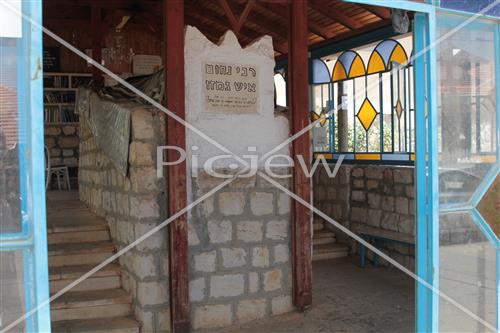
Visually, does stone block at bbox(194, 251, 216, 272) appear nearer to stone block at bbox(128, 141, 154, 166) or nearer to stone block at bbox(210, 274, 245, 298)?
stone block at bbox(210, 274, 245, 298)

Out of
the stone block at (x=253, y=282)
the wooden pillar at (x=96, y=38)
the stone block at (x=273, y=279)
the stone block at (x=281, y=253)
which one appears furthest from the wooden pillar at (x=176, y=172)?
the wooden pillar at (x=96, y=38)

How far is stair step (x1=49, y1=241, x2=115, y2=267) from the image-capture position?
16.1ft

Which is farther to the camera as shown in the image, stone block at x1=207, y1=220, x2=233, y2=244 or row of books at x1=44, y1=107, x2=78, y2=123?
row of books at x1=44, y1=107, x2=78, y2=123

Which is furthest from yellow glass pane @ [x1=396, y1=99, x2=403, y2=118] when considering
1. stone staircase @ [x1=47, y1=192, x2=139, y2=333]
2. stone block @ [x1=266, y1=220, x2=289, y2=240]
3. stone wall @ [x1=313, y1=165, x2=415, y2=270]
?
stone staircase @ [x1=47, y1=192, x2=139, y2=333]

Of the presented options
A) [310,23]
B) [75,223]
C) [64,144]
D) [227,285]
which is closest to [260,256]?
[227,285]

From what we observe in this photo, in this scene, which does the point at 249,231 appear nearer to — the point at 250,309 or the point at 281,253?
the point at 281,253

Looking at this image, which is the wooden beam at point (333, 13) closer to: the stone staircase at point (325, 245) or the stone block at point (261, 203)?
the stone staircase at point (325, 245)

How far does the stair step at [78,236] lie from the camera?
5184mm

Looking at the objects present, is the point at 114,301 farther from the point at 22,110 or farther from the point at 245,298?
the point at 22,110

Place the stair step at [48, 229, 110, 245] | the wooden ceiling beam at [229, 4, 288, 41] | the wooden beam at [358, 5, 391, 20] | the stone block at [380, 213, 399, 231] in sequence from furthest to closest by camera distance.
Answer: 1. the wooden ceiling beam at [229, 4, 288, 41]
2. the stone block at [380, 213, 399, 231]
3. the wooden beam at [358, 5, 391, 20]
4. the stair step at [48, 229, 110, 245]

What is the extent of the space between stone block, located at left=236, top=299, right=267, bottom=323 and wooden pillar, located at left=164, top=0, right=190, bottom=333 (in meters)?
0.49

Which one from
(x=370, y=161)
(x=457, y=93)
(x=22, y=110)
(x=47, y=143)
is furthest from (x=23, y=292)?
(x=47, y=143)

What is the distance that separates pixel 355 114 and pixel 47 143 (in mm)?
5243

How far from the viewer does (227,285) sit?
15.0 ft
